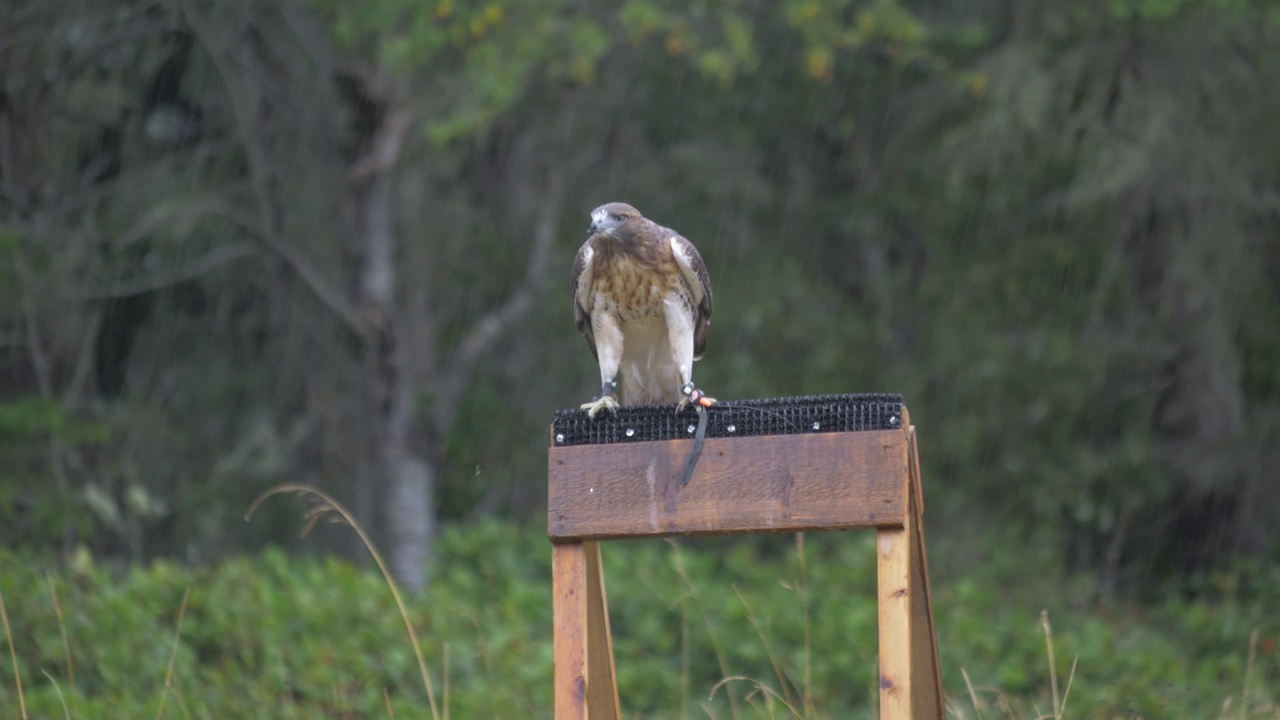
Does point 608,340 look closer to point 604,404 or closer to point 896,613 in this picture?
point 604,404

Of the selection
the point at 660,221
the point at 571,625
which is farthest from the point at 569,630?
the point at 660,221

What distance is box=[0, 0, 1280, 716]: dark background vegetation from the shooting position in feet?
31.9

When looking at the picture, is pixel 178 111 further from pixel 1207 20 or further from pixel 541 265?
pixel 1207 20

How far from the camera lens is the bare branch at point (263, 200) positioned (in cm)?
1067

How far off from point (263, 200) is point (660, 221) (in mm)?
3371

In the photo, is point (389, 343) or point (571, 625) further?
point (389, 343)

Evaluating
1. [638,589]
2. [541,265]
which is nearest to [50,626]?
[638,589]

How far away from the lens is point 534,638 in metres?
8.44

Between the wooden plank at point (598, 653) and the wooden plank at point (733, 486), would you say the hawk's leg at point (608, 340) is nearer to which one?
the wooden plank at point (598, 653)

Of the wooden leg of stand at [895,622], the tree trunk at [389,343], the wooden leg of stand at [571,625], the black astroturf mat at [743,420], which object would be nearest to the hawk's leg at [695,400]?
the black astroturf mat at [743,420]

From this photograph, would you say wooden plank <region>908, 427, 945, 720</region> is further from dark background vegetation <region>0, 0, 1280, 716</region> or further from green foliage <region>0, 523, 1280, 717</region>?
dark background vegetation <region>0, 0, 1280, 716</region>

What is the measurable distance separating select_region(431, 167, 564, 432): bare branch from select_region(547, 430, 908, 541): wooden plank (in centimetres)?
769

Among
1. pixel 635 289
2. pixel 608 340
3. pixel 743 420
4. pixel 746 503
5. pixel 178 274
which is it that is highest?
pixel 178 274

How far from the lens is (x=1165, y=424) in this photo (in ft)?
35.9
